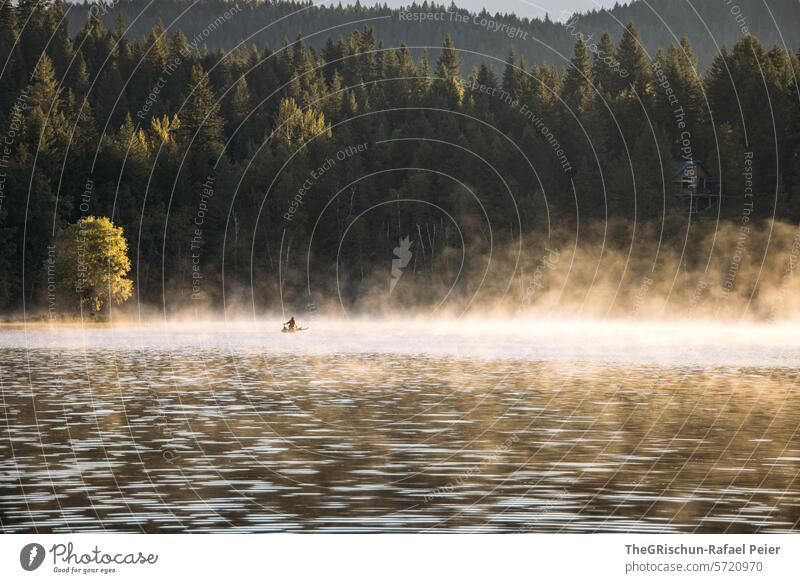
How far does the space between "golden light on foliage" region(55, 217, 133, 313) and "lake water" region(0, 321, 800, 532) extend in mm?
70545

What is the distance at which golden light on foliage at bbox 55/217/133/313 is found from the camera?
142 meters

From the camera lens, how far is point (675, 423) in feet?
136

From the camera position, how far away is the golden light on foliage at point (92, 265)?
142 meters

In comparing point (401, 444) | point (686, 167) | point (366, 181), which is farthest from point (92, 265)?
point (401, 444)

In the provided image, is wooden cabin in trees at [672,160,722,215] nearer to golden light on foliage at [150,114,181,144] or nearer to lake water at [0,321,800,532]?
golden light on foliage at [150,114,181,144]

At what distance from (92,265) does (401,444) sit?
369 feet

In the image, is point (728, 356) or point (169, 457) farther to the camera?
point (728, 356)

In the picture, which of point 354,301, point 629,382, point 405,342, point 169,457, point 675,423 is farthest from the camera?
point 354,301

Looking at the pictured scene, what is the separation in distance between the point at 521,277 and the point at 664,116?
4742cm

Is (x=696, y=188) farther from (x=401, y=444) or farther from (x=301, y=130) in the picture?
(x=401, y=444)

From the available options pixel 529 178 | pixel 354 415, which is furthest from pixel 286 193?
pixel 354 415

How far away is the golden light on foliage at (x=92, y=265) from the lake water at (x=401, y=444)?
70545 mm

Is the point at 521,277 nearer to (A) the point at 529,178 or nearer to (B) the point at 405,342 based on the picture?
(A) the point at 529,178

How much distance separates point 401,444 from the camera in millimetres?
36625
